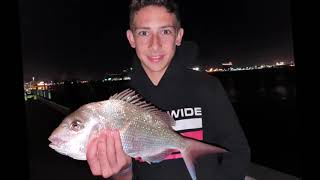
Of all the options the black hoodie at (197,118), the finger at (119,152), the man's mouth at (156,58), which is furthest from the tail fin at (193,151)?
the man's mouth at (156,58)

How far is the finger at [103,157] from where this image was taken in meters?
1.78

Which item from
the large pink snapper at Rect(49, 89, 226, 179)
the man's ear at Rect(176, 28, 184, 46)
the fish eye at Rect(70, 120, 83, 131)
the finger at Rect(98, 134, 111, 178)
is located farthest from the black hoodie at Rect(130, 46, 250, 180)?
the fish eye at Rect(70, 120, 83, 131)

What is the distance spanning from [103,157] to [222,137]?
0.79 metres

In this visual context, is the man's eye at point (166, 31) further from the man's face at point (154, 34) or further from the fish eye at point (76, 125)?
the fish eye at point (76, 125)

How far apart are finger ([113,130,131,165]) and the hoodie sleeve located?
1.59 ft

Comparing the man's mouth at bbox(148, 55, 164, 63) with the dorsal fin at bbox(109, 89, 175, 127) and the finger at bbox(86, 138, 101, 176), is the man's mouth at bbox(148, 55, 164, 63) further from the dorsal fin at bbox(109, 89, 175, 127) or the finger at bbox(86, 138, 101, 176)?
the finger at bbox(86, 138, 101, 176)

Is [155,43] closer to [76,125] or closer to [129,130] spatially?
[129,130]

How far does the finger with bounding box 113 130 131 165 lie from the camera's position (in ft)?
5.86

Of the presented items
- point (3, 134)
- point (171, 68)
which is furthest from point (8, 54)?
point (171, 68)

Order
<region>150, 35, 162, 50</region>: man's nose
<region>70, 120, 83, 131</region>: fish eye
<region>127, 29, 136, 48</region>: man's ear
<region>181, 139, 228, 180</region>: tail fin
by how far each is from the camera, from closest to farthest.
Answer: <region>70, 120, 83, 131</region>: fish eye < <region>181, 139, 228, 180</region>: tail fin < <region>150, 35, 162, 50</region>: man's nose < <region>127, 29, 136, 48</region>: man's ear

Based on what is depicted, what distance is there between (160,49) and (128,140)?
63cm

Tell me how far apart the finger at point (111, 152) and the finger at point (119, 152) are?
0.06ft

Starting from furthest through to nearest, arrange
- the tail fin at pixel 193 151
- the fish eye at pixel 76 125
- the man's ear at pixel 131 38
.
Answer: the man's ear at pixel 131 38, the tail fin at pixel 193 151, the fish eye at pixel 76 125

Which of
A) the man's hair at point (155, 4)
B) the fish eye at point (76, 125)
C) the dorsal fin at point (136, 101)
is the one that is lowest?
the fish eye at point (76, 125)
